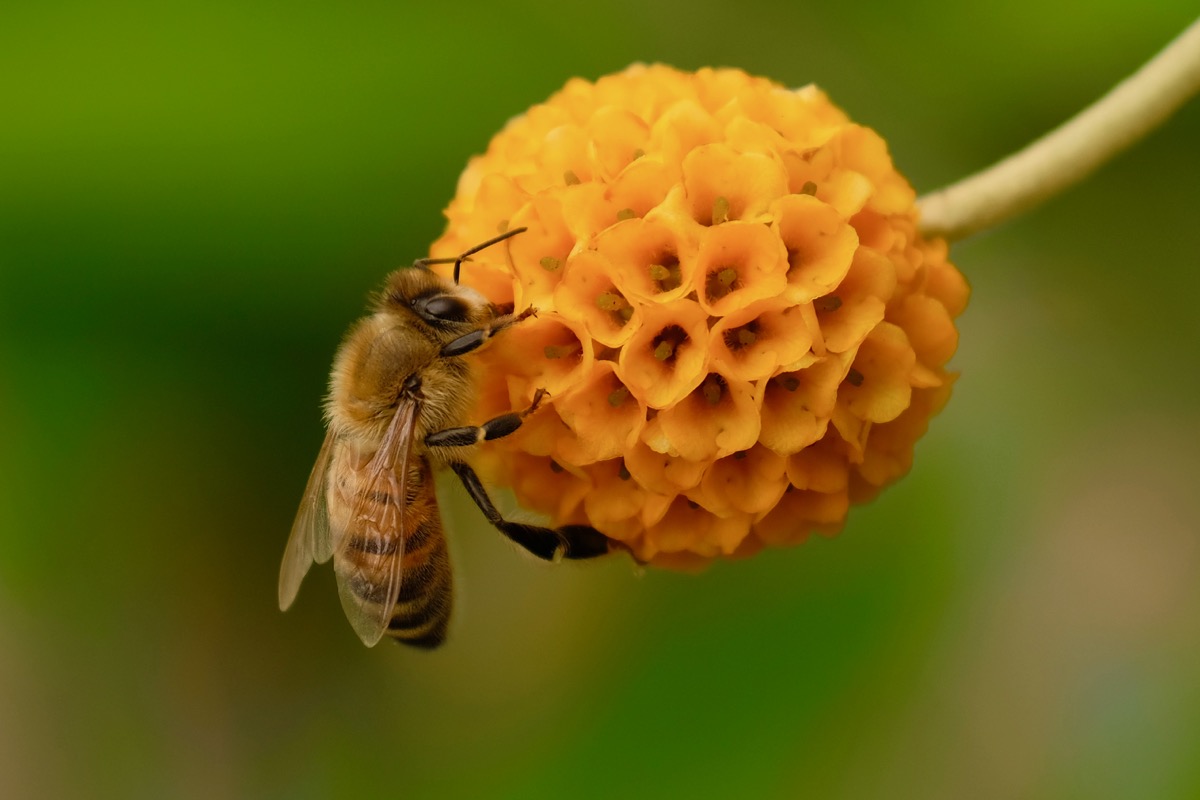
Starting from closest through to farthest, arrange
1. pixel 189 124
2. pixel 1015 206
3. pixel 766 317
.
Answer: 1. pixel 766 317
2. pixel 1015 206
3. pixel 189 124

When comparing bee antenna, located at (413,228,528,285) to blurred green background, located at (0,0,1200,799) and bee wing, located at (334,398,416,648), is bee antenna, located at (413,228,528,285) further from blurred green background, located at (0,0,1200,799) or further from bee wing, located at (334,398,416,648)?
blurred green background, located at (0,0,1200,799)

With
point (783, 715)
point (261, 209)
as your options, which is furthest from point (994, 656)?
point (261, 209)

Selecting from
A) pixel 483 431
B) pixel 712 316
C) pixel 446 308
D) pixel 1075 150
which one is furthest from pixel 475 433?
pixel 1075 150

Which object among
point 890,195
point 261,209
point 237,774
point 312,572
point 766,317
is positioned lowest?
point 237,774

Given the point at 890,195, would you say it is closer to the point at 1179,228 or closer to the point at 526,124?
the point at 526,124

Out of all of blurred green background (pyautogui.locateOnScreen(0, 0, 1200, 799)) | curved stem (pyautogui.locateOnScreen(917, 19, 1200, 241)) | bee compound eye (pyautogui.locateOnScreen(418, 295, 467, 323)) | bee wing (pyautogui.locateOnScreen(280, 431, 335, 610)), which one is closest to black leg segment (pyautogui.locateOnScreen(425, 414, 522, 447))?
bee compound eye (pyautogui.locateOnScreen(418, 295, 467, 323))

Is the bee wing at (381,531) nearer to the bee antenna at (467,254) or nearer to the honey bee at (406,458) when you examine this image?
the honey bee at (406,458)

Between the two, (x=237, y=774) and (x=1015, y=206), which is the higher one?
(x=1015, y=206)

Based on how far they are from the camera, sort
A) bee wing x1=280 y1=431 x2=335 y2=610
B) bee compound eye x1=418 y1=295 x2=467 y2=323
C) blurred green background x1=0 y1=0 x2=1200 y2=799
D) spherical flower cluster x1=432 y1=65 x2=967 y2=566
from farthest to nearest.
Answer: blurred green background x1=0 y1=0 x2=1200 y2=799
bee wing x1=280 y1=431 x2=335 y2=610
bee compound eye x1=418 y1=295 x2=467 y2=323
spherical flower cluster x1=432 y1=65 x2=967 y2=566
